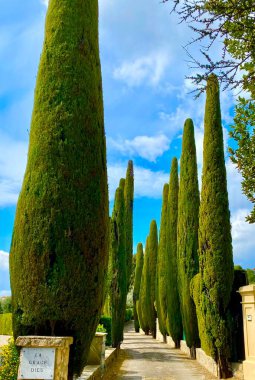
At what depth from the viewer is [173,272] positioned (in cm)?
2070

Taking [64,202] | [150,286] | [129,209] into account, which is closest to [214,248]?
[64,202]

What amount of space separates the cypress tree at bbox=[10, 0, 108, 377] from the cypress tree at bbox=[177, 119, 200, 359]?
32.7 ft

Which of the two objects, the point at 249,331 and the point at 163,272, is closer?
the point at 249,331

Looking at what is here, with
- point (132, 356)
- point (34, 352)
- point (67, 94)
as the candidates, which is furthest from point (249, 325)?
point (132, 356)

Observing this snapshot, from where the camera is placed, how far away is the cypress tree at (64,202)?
6.13m

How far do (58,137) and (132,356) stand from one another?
12.6 m

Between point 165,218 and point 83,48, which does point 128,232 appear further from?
point 83,48

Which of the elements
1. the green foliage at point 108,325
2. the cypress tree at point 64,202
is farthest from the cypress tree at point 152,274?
the cypress tree at point 64,202

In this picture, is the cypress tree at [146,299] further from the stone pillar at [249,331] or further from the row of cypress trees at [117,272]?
the stone pillar at [249,331]

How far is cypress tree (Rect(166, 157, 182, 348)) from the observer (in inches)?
774

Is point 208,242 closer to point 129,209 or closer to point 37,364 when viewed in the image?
point 37,364

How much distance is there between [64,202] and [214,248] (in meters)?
6.49

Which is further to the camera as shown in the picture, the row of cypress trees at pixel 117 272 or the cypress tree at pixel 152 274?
the cypress tree at pixel 152 274

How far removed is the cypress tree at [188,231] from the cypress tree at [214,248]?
9.92ft
